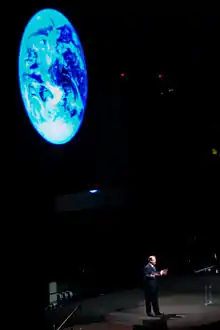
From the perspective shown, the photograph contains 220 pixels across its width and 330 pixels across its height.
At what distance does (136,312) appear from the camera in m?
15.7

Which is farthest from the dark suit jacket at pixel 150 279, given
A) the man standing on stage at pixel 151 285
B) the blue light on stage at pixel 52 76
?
the blue light on stage at pixel 52 76

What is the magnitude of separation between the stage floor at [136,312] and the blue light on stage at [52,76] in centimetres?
491

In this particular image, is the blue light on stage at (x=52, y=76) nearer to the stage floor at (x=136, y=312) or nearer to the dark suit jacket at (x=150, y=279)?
the dark suit jacket at (x=150, y=279)

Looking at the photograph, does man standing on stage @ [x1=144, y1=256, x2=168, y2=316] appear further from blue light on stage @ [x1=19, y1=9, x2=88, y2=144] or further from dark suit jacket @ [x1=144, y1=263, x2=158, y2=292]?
blue light on stage @ [x1=19, y1=9, x2=88, y2=144]

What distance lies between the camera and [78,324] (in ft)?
45.2

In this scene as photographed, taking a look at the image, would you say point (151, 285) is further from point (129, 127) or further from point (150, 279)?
point (129, 127)

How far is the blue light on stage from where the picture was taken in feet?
37.6

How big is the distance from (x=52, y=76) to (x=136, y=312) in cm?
741

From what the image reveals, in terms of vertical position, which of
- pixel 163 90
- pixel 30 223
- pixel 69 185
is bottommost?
pixel 30 223

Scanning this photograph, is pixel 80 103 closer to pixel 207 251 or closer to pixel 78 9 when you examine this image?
pixel 78 9

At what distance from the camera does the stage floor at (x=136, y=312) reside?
45.0 ft

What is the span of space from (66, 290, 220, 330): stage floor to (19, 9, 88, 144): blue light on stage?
491 centimetres

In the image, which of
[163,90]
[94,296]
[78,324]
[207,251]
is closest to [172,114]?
[163,90]

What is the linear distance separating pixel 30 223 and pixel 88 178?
246 inches
